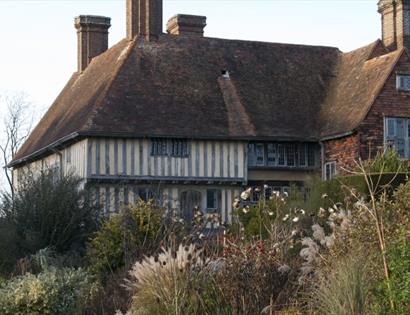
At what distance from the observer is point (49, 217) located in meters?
23.4

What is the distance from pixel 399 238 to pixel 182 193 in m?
21.5

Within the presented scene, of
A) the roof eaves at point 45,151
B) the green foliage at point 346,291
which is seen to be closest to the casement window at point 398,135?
the roof eaves at point 45,151

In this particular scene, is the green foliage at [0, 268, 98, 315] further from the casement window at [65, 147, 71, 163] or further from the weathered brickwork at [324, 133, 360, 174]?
the casement window at [65, 147, 71, 163]

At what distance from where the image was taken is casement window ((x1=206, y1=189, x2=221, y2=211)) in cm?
3344

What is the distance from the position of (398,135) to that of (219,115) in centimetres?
613

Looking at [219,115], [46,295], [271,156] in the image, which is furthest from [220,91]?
[46,295]

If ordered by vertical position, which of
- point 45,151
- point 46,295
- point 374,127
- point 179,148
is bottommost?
point 46,295

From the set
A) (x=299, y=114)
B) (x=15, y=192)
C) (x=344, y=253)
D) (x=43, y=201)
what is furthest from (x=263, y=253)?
(x=299, y=114)

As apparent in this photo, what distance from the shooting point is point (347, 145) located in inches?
→ 1305

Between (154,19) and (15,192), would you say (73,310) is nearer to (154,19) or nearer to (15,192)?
(15,192)

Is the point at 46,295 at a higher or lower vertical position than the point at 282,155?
lower

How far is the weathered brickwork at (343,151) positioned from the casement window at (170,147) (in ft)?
16.5

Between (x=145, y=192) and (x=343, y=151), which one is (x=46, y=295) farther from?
(x=343, y=151)

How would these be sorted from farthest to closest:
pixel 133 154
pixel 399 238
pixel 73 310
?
pixel 133 154 → pixel 73 310 → pixel 399 238
